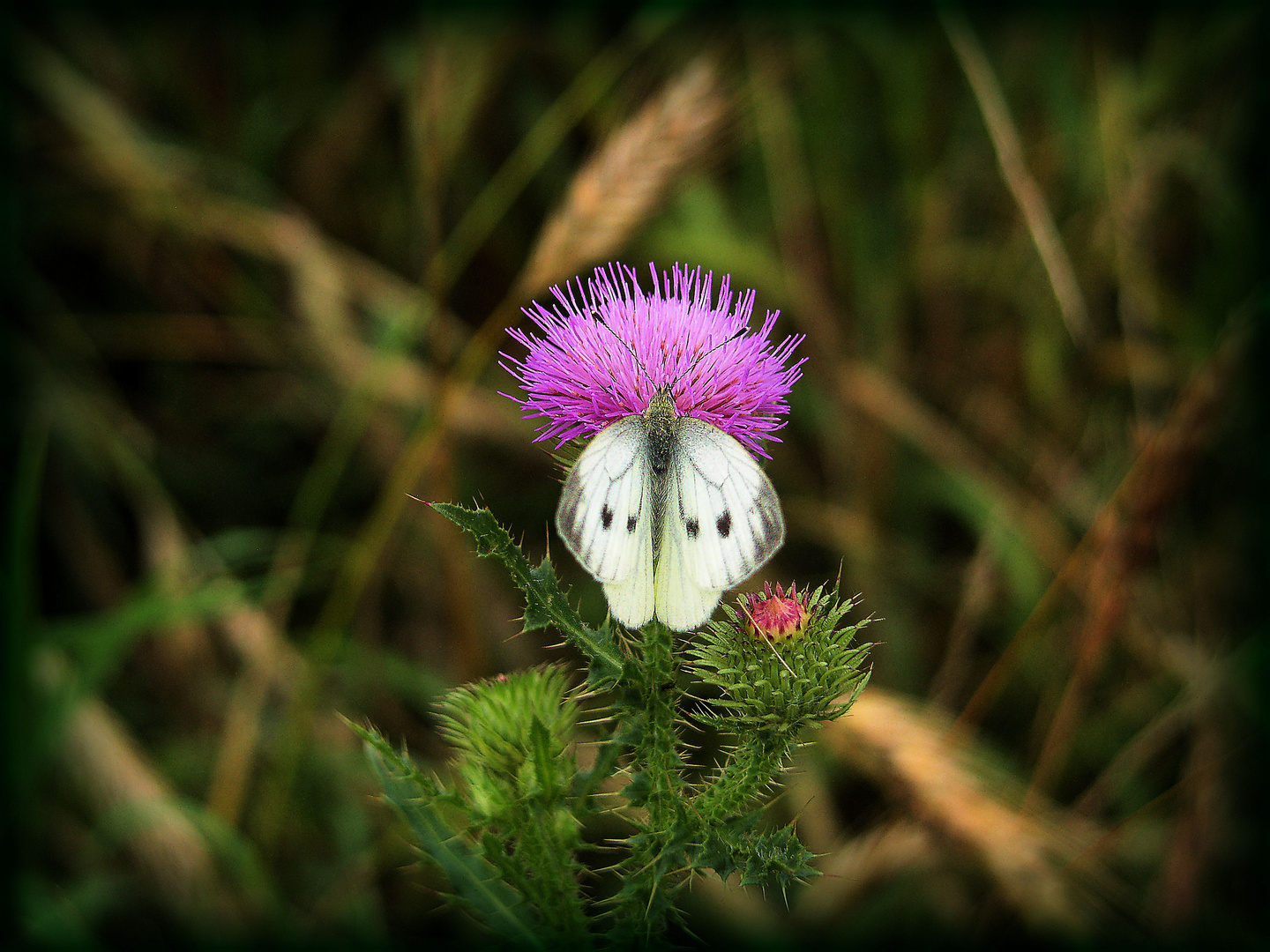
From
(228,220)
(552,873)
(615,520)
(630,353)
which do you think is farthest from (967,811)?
(228,220)

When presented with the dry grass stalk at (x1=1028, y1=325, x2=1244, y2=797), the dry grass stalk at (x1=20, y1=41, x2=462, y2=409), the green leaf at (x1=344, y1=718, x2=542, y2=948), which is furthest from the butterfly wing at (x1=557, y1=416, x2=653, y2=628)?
the dry grass stalk at (x1=20, y1=41, x2=462, y2=409)

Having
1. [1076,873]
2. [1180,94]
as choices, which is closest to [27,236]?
[1076,873]

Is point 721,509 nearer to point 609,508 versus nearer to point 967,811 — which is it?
point 609,508

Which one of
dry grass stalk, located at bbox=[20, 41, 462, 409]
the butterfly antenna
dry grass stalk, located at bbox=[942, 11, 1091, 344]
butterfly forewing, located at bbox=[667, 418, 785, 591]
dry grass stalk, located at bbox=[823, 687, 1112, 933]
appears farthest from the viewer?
dry grass stalk, located at bbox=[20, 41, 462, 409]

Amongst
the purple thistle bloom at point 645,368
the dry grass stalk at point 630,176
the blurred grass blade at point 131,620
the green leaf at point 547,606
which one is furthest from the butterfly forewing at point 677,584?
the blurred grass blade at point 131,620

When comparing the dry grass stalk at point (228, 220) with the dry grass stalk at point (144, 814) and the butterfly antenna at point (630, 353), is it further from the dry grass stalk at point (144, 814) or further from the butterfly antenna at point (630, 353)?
the butterfly antenna at point (630, 353)

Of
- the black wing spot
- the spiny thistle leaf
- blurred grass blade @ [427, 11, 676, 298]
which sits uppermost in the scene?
blurred grass blade @ [427, 11, 676, 298]

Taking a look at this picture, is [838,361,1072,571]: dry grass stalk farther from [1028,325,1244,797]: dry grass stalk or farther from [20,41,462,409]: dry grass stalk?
[20,41,462,409]: dry grass stalk

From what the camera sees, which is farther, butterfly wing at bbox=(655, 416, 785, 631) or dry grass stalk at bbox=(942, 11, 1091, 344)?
dry grass stalk at bbox=(942, 11, 1091, 344)
